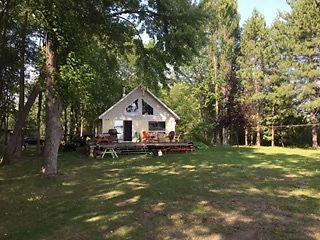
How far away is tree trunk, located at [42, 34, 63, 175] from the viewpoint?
14789 millimetres

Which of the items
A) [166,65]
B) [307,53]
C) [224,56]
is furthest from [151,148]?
[224,56]

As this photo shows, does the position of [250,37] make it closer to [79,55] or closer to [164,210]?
[79,55]

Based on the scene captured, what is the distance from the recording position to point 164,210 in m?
8.49

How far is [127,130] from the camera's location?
112ft

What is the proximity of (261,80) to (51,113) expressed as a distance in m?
31.4

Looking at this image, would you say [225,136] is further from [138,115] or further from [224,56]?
[138,115]

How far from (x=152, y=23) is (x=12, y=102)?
59.3 ft

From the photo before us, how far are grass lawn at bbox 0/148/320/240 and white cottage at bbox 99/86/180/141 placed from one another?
18283 millimetres

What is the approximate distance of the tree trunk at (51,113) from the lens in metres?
14.8

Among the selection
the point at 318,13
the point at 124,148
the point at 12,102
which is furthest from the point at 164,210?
the point at 318,13

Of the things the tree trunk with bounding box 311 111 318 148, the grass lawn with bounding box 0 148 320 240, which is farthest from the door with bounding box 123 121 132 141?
the grass lawn with bounding box 0 148 320 240

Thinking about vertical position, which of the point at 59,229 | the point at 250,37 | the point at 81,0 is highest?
the point at 250,37

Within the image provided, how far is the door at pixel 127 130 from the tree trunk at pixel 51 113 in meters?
19.0

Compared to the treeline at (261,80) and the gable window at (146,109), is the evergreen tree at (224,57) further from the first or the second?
the gable window at (146,109)
